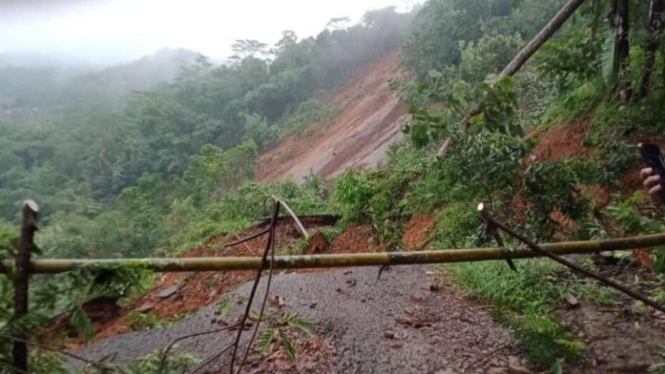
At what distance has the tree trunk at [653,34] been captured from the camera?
189 inches

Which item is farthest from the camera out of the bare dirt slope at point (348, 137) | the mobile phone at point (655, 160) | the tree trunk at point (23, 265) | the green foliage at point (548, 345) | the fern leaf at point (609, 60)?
the bare dirt slope at point (348, 137)

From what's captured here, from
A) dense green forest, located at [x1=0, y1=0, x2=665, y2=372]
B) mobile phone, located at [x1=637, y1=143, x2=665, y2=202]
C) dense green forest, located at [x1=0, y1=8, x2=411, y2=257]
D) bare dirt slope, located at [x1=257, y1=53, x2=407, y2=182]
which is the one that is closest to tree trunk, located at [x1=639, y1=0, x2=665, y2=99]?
dense green forest, located at [x1=0, y1=0, x2=665, y2=372]

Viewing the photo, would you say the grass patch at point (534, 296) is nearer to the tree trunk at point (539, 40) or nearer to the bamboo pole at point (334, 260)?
the tree trunk at point (539, 40)

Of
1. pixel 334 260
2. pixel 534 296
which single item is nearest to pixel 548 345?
pixel 534 296

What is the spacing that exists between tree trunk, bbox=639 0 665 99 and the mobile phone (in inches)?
156

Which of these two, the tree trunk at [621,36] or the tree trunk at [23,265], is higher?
the tree trunk at [23,265]

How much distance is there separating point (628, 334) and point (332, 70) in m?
30.0

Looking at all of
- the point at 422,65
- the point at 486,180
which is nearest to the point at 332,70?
the point at 422,65

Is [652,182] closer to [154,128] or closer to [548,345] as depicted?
[548,345]

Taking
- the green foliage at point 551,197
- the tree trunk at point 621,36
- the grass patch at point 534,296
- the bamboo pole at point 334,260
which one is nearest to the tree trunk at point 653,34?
the tree trunk at point 621,36

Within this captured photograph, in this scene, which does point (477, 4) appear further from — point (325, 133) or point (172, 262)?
point (172, 262)

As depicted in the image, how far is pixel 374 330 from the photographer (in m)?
3.04

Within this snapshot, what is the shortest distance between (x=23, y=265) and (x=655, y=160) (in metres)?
1.70

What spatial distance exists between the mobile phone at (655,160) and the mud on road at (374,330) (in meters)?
1.36
